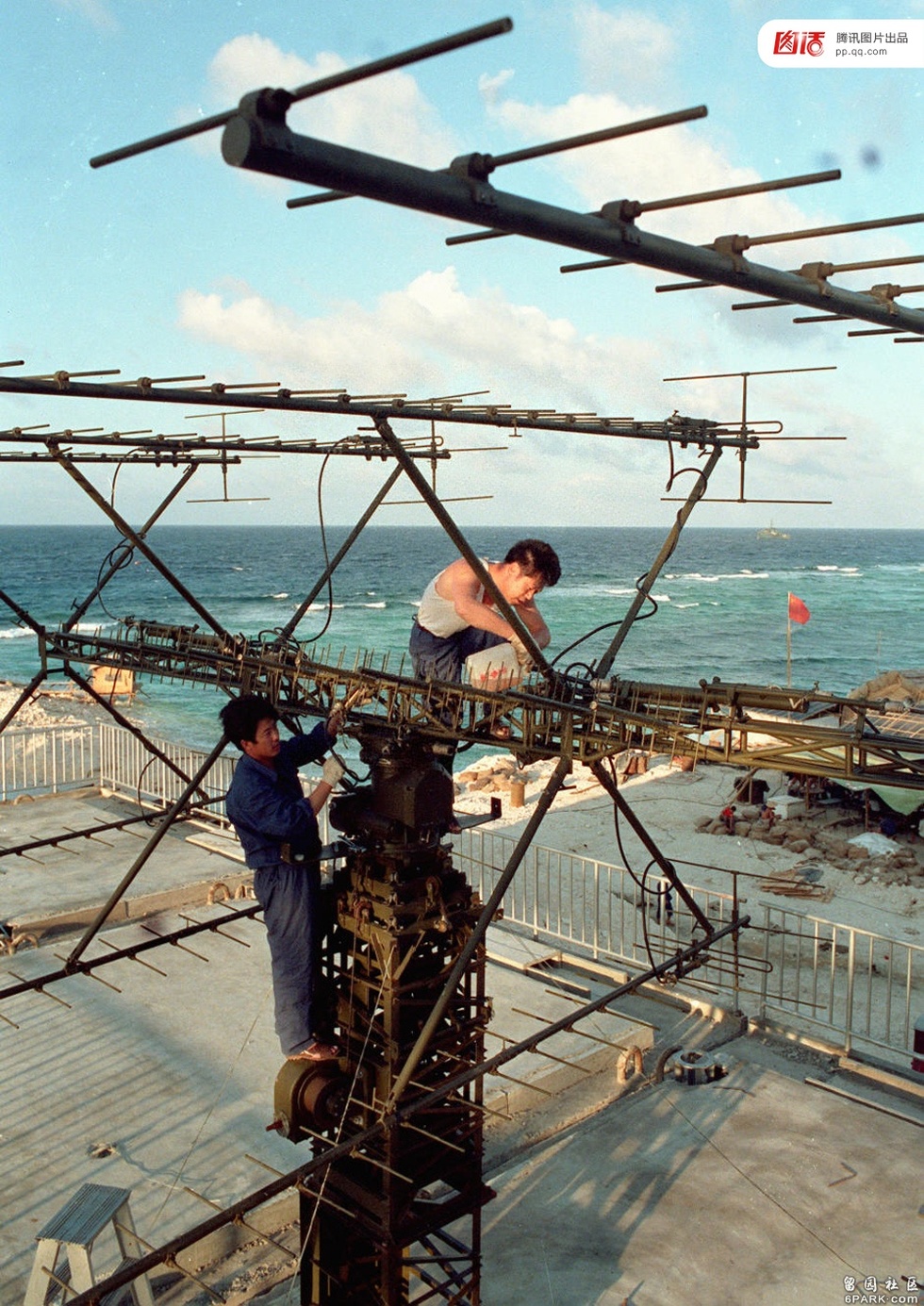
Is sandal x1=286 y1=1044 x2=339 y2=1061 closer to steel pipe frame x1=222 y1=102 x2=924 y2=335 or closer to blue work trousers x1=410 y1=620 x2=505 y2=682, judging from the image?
blue work trousers x1=410 y1=620 x2=505 y2=682

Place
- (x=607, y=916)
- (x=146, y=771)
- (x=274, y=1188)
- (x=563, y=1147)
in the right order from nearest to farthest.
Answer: (x=274, y=1188), (x=563, y=1147), (x=607, y=916), (x=146, y=771)

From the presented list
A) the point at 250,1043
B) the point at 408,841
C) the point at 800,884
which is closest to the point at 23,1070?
the point at 250,1043

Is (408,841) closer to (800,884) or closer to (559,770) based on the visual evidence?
(559,770)

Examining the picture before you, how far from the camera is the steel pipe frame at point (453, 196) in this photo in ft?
6.55

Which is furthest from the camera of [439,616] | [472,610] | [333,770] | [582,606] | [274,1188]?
[582,606]

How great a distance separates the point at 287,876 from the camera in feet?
19.4

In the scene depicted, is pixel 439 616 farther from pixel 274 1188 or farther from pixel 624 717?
pixel 274 1188

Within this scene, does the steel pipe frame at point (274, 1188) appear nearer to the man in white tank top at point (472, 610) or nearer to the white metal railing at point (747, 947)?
the man in white tank top at point (472, 610)

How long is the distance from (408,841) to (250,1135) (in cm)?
393

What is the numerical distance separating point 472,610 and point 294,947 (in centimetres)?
214

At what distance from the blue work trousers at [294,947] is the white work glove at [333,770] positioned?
513 millimetres

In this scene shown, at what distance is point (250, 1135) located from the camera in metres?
8.20

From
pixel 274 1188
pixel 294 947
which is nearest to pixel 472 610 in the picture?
pixel 294 947

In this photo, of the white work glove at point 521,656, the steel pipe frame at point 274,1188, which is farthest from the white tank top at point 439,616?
the steel pipe frame at point 274,1188
